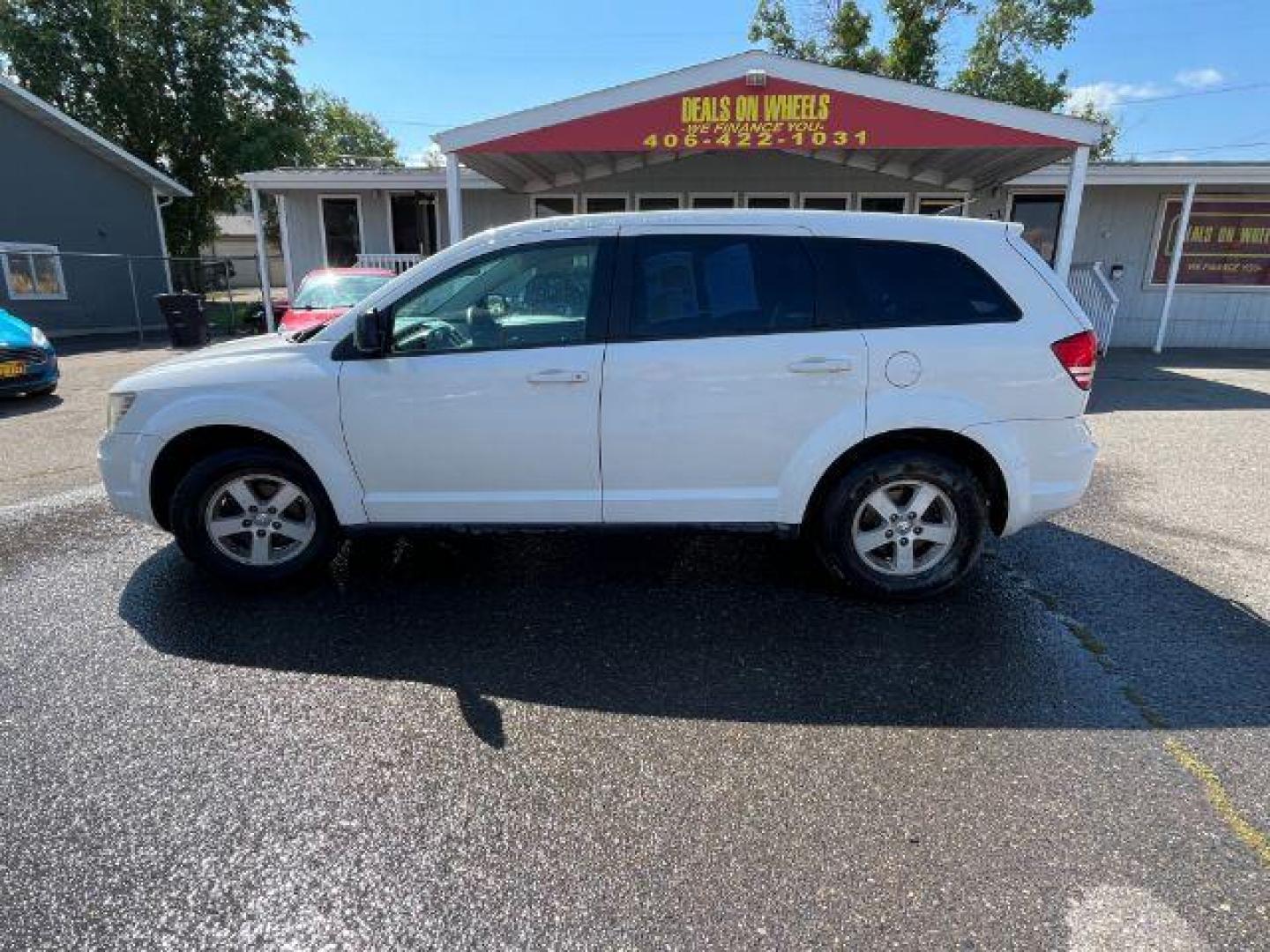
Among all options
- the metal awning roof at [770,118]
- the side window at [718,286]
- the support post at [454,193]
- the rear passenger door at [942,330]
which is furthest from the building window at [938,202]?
the side window at [718,286]

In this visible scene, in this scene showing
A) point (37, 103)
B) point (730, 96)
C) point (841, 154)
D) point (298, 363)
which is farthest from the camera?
point (37, 103)

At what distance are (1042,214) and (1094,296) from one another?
243cm

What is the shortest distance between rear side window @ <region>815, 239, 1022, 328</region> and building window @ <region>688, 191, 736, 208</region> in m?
12.4

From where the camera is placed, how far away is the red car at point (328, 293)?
10320 millimetres

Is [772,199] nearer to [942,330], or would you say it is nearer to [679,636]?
[942,330]

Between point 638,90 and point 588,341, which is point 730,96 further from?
point 588,341

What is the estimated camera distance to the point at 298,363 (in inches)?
153

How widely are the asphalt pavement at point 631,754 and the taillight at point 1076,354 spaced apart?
48.9 inches

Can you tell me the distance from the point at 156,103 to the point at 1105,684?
33.9 m

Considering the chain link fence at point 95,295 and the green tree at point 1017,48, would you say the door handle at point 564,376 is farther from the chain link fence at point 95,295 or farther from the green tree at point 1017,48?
the green tree at point 1017,48

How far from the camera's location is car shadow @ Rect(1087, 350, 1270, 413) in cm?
977

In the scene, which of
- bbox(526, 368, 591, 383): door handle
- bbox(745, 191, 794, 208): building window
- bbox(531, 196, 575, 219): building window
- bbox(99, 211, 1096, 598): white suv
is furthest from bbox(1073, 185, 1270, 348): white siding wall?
bbox(526, 368, 591, 383): door handle

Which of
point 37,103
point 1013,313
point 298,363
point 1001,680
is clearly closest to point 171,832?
point 298,363

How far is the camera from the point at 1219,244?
15336 mm
